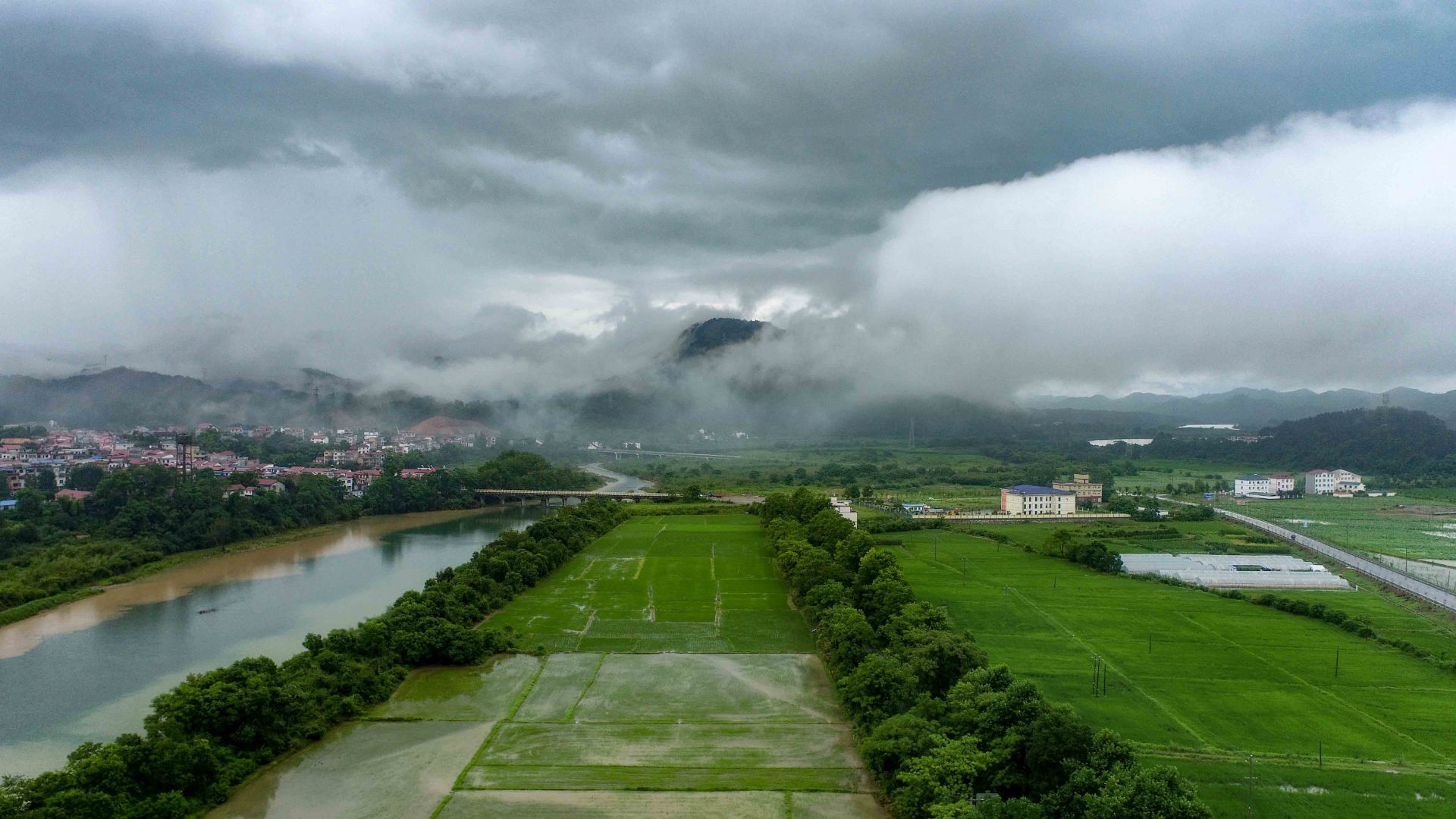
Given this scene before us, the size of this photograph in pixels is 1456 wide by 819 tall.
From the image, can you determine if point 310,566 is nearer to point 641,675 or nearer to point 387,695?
point 387,695

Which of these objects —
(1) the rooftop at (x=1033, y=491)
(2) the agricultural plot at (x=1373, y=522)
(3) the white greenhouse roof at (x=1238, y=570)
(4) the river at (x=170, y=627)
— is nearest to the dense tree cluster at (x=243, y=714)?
(4) the river at (x=170, y=627)

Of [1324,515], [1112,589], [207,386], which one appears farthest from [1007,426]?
[207,386]

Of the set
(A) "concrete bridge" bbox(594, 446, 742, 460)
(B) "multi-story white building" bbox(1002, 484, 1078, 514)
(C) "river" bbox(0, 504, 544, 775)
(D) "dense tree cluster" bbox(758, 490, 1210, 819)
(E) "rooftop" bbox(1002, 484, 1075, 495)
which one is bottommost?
(C) "river" bbox(0, 504, 544, 775)

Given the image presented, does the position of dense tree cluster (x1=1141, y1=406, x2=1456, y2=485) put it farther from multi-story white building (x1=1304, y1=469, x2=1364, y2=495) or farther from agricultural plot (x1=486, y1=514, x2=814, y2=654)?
agricultural plot (x1=486, y1=514, x2=814, y2=654)

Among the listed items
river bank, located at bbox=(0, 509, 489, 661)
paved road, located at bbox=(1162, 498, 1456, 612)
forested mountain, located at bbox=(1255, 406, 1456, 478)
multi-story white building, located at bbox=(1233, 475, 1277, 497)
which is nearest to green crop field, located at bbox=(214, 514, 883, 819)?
river bank, located at bbox=(0, 509, 489, 661)

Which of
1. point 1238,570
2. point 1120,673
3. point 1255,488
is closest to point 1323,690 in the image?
point 1120,673

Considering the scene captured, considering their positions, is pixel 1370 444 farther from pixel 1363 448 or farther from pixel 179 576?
pixel 179 576
